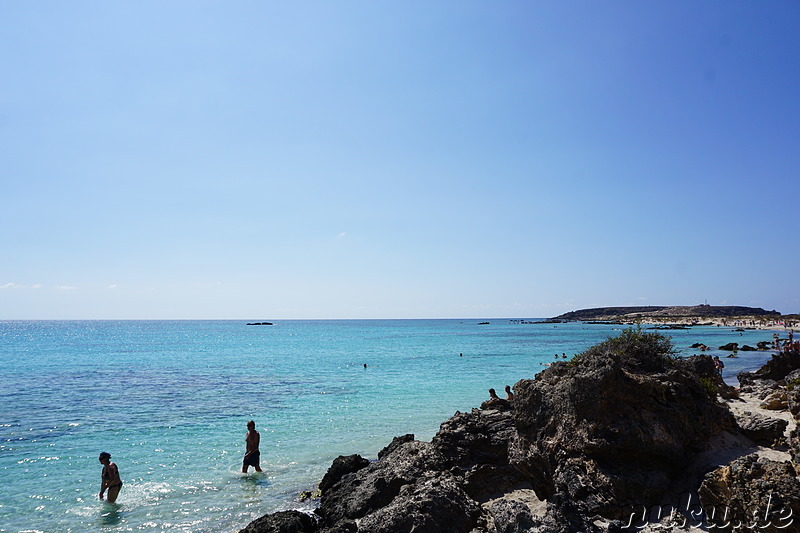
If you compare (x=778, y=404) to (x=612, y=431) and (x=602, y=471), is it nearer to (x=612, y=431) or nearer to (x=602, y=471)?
(x=612, y=431)

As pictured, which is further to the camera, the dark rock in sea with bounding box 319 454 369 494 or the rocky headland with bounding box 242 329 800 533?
the dark rock in sea with bounding box 319 454 369 494

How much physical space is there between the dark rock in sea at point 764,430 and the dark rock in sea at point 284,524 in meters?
8.13

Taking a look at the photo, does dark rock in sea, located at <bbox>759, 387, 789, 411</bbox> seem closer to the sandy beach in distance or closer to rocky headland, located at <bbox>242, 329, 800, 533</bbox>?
rocky headland, located at <bbox>242, 329, 800, 533</bbox>

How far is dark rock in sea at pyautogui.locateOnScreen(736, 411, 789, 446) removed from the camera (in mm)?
8274

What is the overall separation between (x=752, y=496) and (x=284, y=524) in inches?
278

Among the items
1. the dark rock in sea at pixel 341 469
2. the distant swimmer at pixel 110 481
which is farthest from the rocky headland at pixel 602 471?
the distant swimmer at pixel 110 481

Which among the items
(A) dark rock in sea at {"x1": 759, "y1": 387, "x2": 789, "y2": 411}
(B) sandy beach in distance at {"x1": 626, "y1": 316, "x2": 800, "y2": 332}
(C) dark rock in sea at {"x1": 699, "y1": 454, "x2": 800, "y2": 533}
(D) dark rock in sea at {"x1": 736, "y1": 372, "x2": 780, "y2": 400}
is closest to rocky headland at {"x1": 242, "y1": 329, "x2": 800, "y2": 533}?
(C) dark rock in sea at {"x1": 699, "y1": 454, "x2": 800, "y2": 533}

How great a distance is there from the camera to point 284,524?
8227 millimetres

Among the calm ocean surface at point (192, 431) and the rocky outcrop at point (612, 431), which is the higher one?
the rocky outcrop at point (612, 431)

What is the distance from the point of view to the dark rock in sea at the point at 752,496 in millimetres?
5398

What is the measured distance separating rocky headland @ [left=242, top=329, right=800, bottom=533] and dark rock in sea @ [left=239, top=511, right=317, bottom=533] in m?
0.02

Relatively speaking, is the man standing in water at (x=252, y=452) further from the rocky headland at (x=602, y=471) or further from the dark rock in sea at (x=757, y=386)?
the dark rock in sea at (x=757, y=386)

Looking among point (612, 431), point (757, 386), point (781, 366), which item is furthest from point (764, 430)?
point (781, 366)

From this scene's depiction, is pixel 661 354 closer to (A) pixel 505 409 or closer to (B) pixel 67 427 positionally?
(A) pixel 505 409
